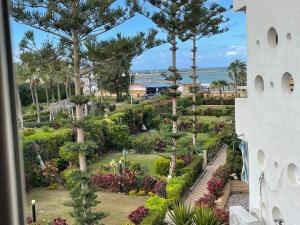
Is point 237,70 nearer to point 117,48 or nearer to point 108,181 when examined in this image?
point 108,181

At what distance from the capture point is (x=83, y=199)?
758 cm

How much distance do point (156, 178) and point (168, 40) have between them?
13.3 ft

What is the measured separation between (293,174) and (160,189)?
5.60m

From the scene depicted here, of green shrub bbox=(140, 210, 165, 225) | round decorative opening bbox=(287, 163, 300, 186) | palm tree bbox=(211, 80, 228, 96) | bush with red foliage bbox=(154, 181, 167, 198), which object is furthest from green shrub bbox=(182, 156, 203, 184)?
palm tree bbox=(211, 80, 228, 96)

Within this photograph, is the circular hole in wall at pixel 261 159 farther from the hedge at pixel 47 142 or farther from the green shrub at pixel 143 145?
the green shrub at pixel 143 145

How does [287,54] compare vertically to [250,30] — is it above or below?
below

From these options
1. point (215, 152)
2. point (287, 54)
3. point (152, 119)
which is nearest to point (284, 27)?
point (287, 54)

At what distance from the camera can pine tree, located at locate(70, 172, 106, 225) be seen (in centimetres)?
747

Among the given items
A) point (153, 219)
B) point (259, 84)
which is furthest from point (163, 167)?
point (259, 84)

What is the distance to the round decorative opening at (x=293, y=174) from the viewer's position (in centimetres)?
579

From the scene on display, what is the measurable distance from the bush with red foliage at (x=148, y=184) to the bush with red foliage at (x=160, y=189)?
0.39 metres

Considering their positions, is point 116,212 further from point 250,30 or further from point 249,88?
point 250,30

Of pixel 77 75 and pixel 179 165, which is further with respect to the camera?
Result: pixel 179 165

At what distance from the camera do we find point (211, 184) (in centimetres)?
1022
